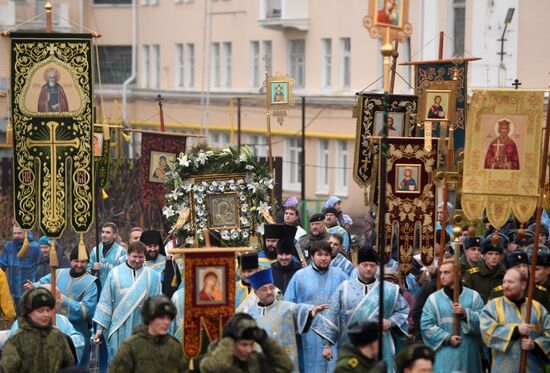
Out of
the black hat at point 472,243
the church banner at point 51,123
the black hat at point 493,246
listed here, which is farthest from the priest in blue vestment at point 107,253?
the black hat at point 493,246

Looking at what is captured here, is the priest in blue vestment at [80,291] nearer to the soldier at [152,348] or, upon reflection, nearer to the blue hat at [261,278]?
the blue hat at [261,278]

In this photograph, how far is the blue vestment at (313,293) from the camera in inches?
595

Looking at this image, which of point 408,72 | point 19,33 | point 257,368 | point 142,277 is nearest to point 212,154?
point 142,277

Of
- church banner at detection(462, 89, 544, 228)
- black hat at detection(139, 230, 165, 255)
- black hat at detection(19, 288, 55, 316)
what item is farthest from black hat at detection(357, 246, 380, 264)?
black hat at detection(139, 230, 165, 255)

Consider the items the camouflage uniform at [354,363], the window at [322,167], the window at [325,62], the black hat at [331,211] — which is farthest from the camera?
the window at [325,62]

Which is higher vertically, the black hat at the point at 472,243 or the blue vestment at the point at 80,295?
the black hat at the point at 472,243

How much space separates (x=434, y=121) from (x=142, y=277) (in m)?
3.21

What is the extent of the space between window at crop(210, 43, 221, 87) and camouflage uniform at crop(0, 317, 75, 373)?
35.9 metres

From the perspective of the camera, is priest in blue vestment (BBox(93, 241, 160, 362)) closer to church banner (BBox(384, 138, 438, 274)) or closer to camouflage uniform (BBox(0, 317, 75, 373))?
church banner (BBox(384, 138, 438, 274))

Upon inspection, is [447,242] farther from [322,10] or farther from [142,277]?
[322,10]

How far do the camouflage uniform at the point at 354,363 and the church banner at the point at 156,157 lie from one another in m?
11.0

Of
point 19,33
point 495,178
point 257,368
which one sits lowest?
point 257,368

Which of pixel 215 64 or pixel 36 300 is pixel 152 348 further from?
pixel 215 64

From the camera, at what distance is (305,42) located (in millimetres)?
42594
